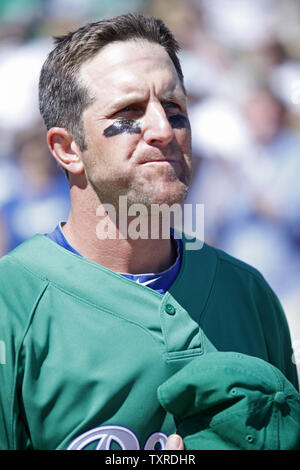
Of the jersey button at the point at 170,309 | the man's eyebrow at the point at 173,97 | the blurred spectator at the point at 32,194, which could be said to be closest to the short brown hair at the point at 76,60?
the man's eyebrow at the point at 173,97

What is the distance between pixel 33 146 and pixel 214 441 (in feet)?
8.27

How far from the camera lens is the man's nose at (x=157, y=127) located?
1562 millimetres

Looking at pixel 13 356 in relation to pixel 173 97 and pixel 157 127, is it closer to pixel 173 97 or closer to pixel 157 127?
pixel 157 127

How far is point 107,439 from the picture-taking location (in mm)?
1433

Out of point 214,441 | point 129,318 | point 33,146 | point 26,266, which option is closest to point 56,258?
point 26,266

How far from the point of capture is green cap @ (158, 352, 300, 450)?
4.35ft

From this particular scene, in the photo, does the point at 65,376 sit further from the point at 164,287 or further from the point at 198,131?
the point at 198,131

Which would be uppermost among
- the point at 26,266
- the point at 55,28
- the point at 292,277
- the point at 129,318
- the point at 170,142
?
the point at 55,28

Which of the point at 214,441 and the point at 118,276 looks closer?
the point at 214,441

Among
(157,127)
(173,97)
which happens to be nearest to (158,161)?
(157,127)

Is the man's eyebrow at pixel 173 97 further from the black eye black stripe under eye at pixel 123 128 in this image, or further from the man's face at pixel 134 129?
the black eye black stripe under eye at pixel 123 128

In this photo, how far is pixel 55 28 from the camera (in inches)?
141

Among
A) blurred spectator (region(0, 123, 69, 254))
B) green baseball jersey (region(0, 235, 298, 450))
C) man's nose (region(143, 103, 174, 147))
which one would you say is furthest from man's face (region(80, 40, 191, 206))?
blurred spectator (region(0, 123, 69, 254))

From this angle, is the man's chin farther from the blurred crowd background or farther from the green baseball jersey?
the blurred crowd background
